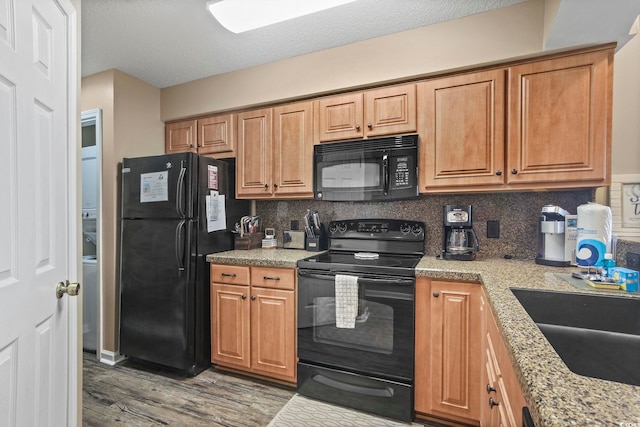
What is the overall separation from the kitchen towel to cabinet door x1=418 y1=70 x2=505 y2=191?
2.71ft

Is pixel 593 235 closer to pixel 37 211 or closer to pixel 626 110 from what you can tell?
pixel 626 110

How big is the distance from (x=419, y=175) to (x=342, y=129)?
2.18ft

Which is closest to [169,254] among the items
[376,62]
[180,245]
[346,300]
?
[180,245]

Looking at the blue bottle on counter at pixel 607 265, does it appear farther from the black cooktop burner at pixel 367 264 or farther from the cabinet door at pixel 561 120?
the black cooktop burner at pixel 367 264

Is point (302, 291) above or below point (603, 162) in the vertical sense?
below

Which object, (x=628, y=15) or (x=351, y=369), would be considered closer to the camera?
(x=628, y=15)

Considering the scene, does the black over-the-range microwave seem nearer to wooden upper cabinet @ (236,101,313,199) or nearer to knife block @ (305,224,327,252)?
wooden upper cabinet @ (236,101,313,199)

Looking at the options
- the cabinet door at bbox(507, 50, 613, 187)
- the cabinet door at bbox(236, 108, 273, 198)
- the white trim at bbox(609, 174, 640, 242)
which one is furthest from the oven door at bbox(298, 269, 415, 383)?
the white trim at bbox(609, 174, 640, 242)

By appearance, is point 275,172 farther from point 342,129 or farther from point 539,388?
point 539,388

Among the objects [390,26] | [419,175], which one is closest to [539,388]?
[419,175]

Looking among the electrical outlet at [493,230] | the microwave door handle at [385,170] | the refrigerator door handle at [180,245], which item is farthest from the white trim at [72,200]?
the electrical outlet at [493,230]

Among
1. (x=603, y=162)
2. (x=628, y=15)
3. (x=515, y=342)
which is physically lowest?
(x=515, y=342)

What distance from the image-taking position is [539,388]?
0.56 metres

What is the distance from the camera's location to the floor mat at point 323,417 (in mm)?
1780
